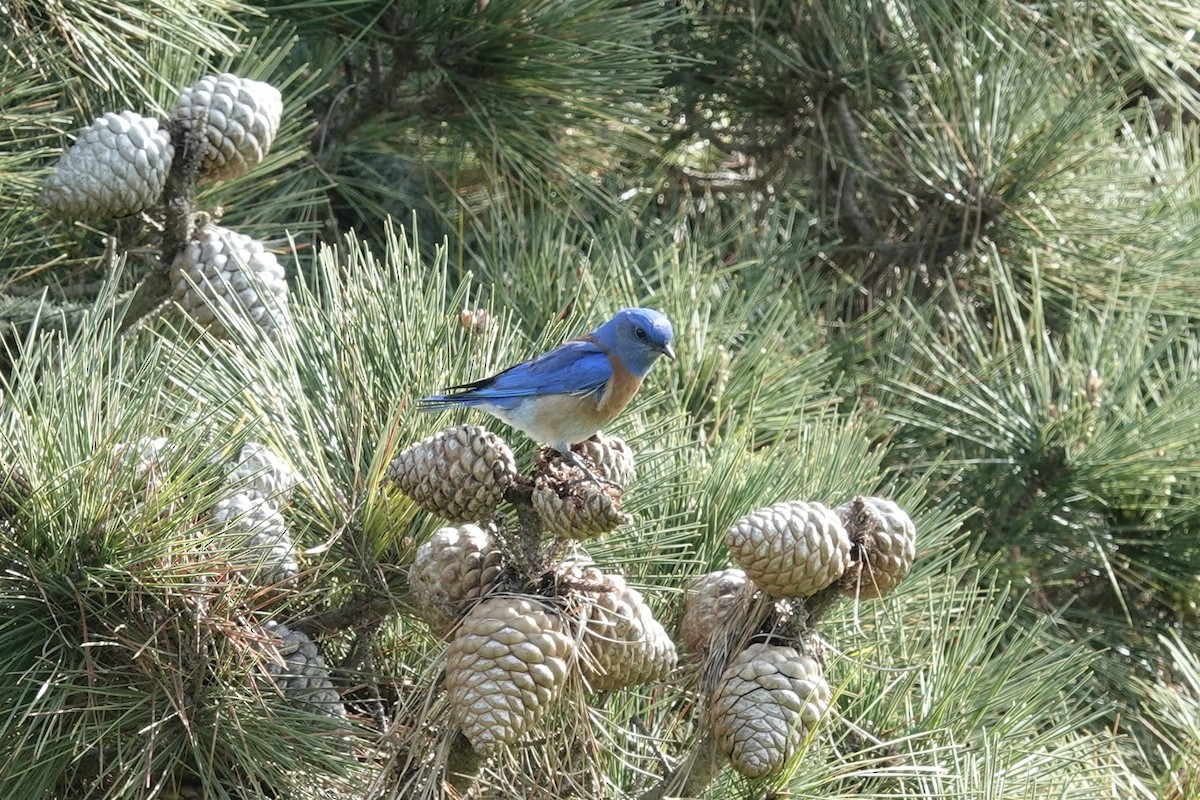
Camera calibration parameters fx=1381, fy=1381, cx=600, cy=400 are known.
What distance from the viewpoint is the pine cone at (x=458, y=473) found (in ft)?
4.25

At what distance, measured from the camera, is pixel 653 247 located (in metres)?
2.58

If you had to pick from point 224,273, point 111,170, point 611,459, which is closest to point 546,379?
point 611,459

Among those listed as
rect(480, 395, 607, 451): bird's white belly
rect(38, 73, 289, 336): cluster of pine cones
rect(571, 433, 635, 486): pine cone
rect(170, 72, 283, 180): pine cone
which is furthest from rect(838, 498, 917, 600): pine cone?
rect(170, 72, 283, 180): pine cone

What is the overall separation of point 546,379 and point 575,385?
5cm

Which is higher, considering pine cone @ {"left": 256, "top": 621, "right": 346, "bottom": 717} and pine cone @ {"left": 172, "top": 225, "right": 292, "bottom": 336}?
pine cone @ {"left": 172, "top": 225, "right": 292, "bottom": 336}

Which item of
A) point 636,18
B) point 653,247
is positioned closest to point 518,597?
point 653,247

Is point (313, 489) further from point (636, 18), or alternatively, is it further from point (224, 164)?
point (636, 18)

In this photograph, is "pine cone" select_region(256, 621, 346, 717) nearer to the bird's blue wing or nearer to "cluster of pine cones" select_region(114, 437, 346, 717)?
"cluster of pine cones" select_region(114, 437, 346, 717)

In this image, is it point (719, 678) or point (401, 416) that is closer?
point (719, 678)

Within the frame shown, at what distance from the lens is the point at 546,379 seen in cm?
162

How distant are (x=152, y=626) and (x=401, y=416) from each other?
1.08 ft

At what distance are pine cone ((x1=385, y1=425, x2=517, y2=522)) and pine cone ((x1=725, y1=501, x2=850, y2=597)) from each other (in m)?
0.23

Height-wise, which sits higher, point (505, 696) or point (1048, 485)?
point (505, 696)

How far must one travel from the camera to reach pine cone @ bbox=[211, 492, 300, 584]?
140cm
